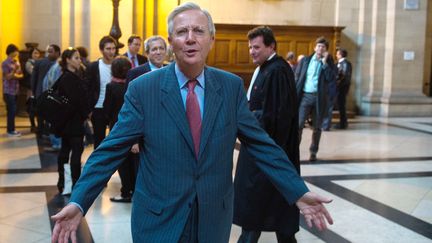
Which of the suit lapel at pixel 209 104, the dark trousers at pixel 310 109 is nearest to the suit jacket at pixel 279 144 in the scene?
the suit lapel at pixel 209 104

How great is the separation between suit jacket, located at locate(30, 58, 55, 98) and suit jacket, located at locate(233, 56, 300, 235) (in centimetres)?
611

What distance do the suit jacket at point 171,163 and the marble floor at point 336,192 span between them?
2.34 metres

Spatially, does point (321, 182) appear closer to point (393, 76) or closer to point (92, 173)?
point (92, 173)

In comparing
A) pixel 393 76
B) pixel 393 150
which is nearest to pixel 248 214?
pixel 393 150

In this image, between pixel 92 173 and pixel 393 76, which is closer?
pixel 92 173

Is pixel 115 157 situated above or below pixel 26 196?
above

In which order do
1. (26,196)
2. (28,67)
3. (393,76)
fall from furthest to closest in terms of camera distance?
(393,76)
(28,67)
(26,196)

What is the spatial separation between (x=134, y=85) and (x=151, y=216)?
0.52m

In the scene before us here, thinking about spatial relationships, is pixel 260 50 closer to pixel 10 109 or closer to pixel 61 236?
pixel 61 236

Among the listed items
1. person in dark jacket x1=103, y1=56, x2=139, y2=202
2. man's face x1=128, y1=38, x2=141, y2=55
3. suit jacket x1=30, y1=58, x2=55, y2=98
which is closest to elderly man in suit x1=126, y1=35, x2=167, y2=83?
person in dark jacket x1=103, y1=56, x2=139, y2=202

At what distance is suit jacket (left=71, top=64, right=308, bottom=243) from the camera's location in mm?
2197

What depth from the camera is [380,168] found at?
777 centimetres

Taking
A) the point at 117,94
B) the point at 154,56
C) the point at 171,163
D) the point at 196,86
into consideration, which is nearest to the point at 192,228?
the point at 171,163

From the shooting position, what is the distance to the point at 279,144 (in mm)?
3848
